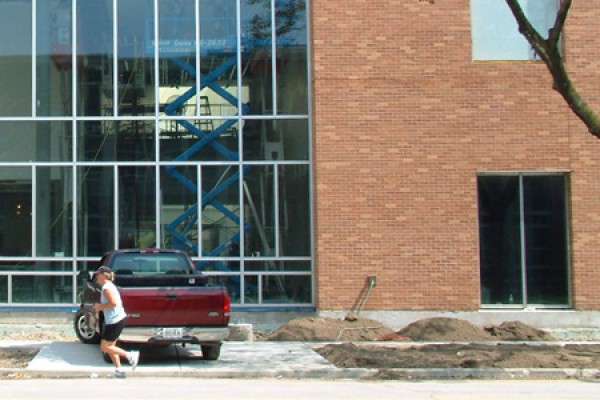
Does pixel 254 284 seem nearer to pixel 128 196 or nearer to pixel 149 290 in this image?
pixel 128 196

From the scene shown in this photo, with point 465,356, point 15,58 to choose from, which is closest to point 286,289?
point 465,356

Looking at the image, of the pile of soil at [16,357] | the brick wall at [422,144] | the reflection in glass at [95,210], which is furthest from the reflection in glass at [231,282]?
the pile of soil at [16,357]

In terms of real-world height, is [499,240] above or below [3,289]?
above

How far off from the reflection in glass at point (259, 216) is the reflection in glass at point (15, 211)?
15.1ft

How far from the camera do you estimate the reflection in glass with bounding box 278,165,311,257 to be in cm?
1770

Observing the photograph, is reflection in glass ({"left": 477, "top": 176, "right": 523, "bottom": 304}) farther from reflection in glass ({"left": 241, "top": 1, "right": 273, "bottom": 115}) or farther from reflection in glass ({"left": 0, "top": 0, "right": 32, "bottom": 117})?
reflection in glass ({"left": 0, "top": 0, "right": 32, "bottom": 117})

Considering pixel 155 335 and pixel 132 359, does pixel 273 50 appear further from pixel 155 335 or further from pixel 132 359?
pixel 132 359

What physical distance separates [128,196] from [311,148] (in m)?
4.03

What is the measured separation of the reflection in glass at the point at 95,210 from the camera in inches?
692

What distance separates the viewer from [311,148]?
17.7 metres

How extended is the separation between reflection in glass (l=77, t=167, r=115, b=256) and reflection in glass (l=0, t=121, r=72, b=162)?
2.33 ft

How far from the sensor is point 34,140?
1777cm

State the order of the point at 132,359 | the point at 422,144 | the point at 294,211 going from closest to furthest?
the point at 132,359 < the point at 422,144 < the point at 294,211

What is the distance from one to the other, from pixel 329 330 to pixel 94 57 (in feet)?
25.4
